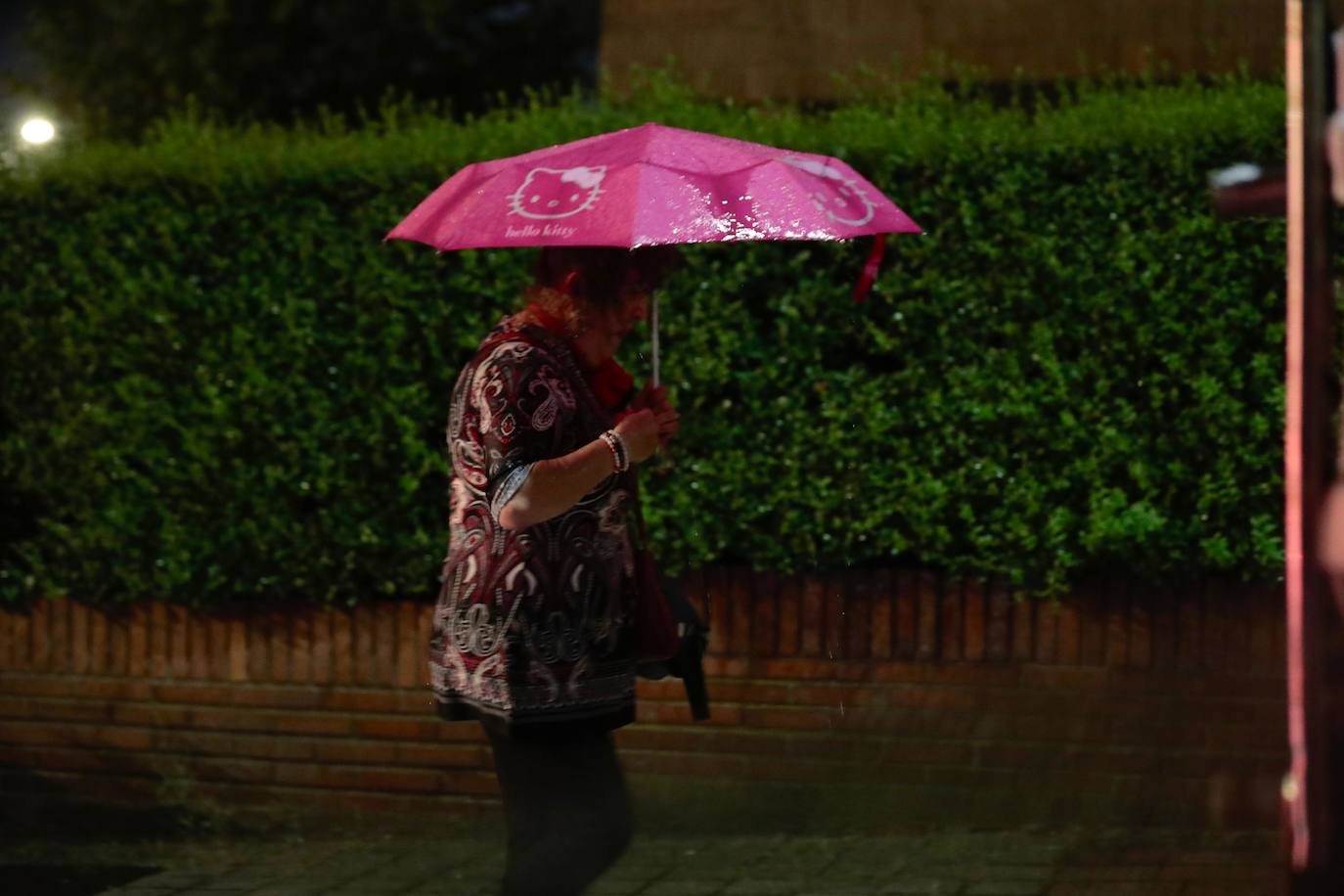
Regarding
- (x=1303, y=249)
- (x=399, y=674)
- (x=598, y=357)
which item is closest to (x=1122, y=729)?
(x=399, y=674)

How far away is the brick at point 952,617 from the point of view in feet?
21.6

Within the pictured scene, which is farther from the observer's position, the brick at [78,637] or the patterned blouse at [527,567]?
the brick at [78,637]

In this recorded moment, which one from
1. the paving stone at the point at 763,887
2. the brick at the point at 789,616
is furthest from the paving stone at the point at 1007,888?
the brick at the point at 789,616

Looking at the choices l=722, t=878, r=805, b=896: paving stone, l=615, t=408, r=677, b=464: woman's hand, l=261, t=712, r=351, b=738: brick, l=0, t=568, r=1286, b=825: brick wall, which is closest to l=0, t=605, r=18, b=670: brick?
l=0, t=568, r=1286, b=825: brick wall

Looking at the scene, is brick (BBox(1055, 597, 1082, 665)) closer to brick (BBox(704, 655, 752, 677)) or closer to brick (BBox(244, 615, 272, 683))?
brick (BBox(704, 655, 752, 677))

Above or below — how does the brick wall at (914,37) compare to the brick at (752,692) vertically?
above

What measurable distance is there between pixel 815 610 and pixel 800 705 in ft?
1.05

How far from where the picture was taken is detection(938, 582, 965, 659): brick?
259 inches

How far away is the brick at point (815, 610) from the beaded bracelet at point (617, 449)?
282 centimetres

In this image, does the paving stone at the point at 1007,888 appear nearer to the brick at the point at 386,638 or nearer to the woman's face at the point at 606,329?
the brick at the point at 386,638

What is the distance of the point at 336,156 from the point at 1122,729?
3.34 m

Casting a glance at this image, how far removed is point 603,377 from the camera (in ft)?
13.6

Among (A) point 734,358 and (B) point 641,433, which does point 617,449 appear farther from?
(A) point 734,358

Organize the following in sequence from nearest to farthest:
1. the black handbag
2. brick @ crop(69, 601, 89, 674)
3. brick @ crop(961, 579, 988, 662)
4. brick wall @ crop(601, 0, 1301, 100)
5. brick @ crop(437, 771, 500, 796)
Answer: the black handbag → brick @ crop(961, 579, 988, 662) → brick @ crop(437, 771, 500, 796) → brick @ crop(69, 601, 89, 674) → brick wall @ crop(601, 0, 1301, 100)
